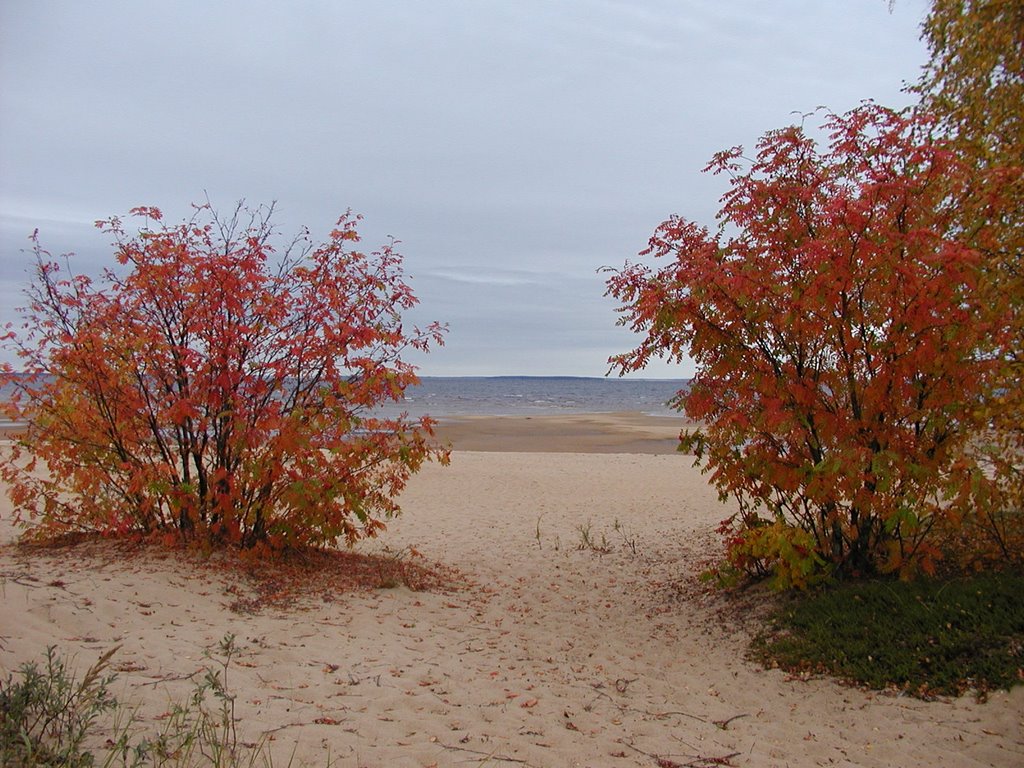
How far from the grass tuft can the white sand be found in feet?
0.60

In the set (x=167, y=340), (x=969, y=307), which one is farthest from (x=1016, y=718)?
(x=167, y=340)

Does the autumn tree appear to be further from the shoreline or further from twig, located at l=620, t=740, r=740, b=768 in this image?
the shoreline

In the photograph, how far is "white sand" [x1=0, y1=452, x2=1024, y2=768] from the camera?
4.07 m

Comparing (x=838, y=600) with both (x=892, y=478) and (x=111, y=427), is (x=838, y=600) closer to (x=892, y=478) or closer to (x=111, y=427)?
(x=892, y=478)

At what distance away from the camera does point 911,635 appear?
524 cm

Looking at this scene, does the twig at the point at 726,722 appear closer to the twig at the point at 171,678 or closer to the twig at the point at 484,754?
the twig at the point at 484,754

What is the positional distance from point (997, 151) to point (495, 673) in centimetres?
601

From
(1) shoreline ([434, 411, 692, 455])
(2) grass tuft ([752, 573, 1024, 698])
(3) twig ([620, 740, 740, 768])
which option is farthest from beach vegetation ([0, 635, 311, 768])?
(1) shoreline ([434, 411, 692, 455])

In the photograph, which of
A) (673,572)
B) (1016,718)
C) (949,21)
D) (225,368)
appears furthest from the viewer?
(673,572)

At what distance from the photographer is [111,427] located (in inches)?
283

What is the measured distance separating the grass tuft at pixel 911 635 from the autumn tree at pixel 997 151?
693 millimetres

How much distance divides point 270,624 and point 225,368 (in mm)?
2417

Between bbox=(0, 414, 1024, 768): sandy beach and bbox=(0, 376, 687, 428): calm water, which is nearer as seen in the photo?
bbox=(0, 414, 1024, 768): sandy beach

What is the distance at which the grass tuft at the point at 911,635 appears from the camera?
4820mm
